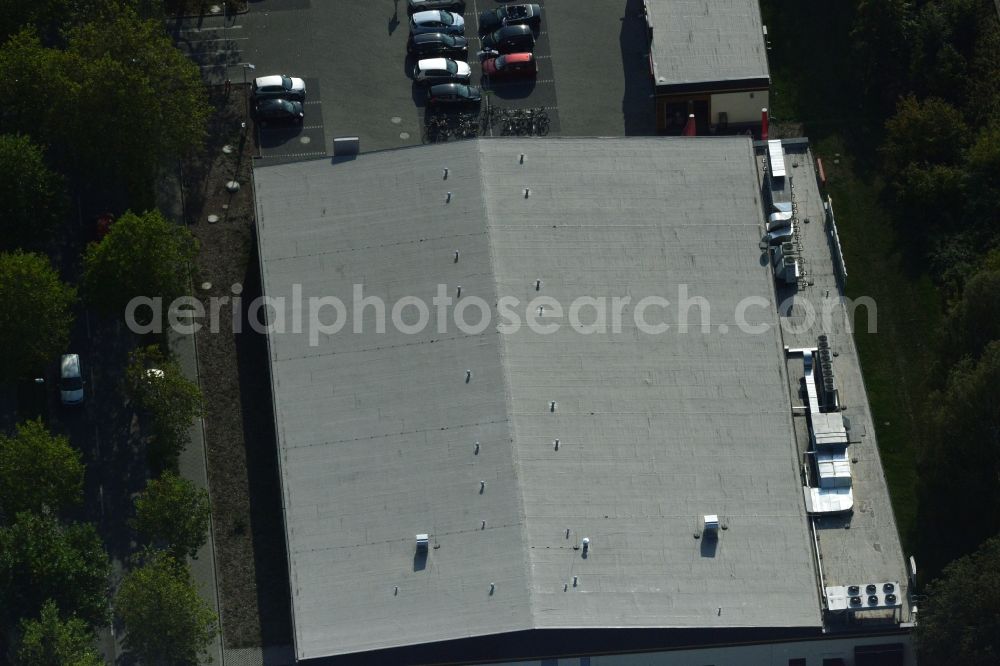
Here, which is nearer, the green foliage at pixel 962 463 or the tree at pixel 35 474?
the green foliage at pixel 962 463

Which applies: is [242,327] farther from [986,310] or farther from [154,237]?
[986,310]

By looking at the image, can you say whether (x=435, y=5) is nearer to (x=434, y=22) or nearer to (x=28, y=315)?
(x=434, y=22)

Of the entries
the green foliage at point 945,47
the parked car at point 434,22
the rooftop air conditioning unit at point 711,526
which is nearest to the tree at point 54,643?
the rooftop air conditioning unit at point 711,526

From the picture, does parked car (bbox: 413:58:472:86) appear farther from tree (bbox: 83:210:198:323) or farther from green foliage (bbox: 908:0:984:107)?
green foliage (bbox: 908:0:984:107)

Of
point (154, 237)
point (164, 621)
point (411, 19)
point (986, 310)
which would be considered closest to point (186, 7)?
point (411, 19)

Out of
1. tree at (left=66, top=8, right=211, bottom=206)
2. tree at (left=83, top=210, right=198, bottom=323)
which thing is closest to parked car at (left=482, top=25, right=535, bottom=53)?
tree at (left=66, top=8, right=211, bottom=206)

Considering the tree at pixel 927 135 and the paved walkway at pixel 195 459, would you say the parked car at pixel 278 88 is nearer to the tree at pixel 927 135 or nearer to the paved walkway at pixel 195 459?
the paved walkway at pixel 195 459
